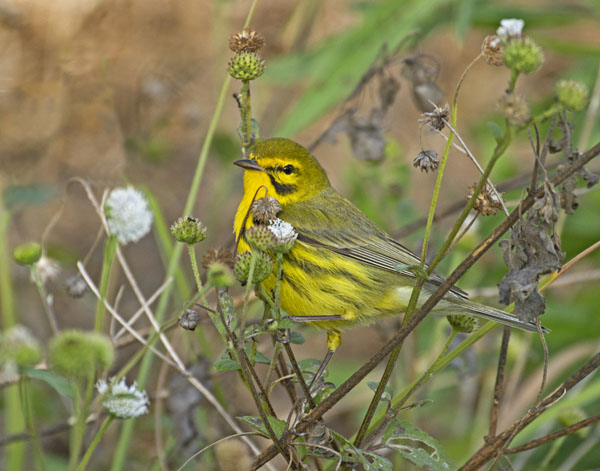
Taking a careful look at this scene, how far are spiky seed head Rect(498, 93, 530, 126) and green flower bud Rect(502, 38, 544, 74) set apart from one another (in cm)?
8

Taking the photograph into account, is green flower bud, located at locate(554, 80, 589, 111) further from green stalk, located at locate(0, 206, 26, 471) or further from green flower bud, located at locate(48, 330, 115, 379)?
green stalk, located at locate(0, 206, 26, 471)

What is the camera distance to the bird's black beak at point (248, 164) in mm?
2920

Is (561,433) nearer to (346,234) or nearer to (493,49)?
(493,49)

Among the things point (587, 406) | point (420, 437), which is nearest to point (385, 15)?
point (587, 406)

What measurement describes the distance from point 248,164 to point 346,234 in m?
0.52

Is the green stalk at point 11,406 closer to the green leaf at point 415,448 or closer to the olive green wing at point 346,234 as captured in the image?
the olive green wing at point 346,234

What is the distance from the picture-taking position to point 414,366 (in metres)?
3.60

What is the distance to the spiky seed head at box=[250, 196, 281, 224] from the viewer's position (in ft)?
7.18

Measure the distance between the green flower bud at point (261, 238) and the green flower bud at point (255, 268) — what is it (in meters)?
0.02

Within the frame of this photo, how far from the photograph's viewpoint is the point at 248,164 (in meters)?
2.99

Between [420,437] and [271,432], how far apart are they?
0.46 metres

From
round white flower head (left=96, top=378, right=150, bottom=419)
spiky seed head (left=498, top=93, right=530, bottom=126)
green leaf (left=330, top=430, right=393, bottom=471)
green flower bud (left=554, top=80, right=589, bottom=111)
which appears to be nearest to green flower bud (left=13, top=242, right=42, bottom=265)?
round white flower head (left=96, top=378, right=150, bottom=419)

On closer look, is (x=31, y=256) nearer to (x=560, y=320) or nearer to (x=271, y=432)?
(x=271, y=432)

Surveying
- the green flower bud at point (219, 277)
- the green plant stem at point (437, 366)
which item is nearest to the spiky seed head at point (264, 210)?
the green flower bud at point (219, 277)
